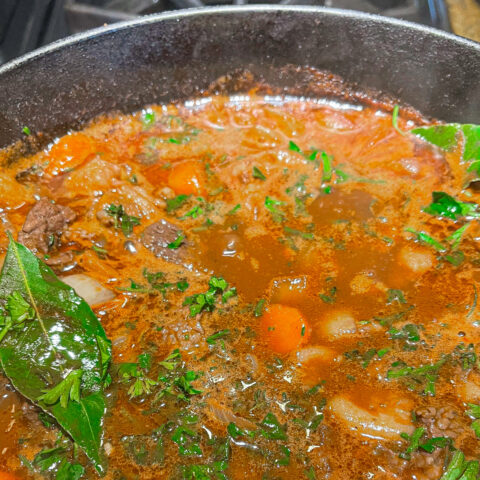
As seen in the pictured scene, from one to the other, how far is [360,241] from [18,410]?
5.86ft

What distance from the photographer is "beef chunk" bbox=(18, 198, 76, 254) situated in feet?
8.39

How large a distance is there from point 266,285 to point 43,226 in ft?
3.89

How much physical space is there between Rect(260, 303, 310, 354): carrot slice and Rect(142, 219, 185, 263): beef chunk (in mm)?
575

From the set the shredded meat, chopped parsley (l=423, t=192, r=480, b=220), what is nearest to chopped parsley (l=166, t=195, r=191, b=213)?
chopped parsley (l=423, t=192, r=480, b=220)

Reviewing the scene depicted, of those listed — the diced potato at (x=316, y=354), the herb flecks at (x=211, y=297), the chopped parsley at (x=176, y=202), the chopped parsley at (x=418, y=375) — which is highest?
the chopped parsley at (x=176, y=202)

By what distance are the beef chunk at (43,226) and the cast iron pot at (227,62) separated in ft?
2.13

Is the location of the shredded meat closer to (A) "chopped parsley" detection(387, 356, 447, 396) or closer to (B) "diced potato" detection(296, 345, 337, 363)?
(A) "chopped parsley" detection(387, 356, 447, 396)

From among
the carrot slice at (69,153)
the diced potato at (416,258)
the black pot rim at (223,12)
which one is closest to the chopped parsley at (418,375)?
the diced potato at (416,258)

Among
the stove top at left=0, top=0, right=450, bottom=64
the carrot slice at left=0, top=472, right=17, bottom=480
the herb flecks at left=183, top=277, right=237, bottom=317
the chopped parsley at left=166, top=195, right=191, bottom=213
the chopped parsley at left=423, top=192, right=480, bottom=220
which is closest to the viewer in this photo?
the carrot slice at left=0, top=472, right=17, bottom=480

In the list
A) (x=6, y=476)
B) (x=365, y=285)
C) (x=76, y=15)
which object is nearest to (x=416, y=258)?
(x=365, y=285)

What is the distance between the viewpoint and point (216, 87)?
3453 millimetres

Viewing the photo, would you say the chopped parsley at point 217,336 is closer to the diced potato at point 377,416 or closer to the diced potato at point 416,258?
the diced potato at point 377,416

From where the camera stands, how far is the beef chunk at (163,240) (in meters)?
2.56

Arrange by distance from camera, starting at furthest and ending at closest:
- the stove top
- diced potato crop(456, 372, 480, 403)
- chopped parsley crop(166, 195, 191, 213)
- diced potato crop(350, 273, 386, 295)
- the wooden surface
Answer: the stove top < the wooden surface < chopped parsley crop(166, 195, 191, 213) < diced potato crop(350, 273, 386, 295) < diced potato crop(456, 372, 480, 403)
